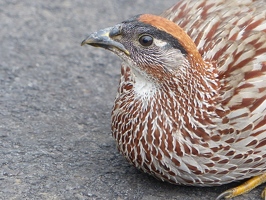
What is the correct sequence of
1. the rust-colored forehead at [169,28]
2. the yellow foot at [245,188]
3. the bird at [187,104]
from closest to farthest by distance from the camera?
1. the rust-colored forehead at [169,28]
2. the bird at [187,104]
3. the yellow foot at [245,188]

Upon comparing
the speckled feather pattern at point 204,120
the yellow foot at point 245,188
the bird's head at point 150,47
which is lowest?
the yellow foot at point 245,188

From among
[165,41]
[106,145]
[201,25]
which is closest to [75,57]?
[106,145]

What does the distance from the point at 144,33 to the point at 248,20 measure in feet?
2.69

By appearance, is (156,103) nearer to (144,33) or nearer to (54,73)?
(144,33)

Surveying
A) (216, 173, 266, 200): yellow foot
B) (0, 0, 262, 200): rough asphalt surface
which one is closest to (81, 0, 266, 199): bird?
(216, 173, 266, 200): yellow foot

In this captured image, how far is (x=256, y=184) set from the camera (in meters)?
4.39

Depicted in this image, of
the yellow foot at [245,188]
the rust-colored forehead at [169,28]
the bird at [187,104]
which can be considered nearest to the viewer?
the rust-colored forehead at [169,28]

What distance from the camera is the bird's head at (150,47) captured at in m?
3.93

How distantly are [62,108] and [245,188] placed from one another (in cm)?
165

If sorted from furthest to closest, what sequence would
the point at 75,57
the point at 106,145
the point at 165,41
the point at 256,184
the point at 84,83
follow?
the point at 75,57 < the point at 84,83 < the point at 106,145 < the point at 256,184 < the point at 165,41

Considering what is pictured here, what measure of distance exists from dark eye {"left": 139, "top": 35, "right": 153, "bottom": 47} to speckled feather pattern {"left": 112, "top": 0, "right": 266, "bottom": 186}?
0.22 metres

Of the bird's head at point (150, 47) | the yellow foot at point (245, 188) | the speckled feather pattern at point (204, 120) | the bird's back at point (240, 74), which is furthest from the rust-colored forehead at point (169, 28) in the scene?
the yellow foot at point (245, 188)

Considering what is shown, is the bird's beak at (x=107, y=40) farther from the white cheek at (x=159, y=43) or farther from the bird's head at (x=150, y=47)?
the white cheek at (x=159, y=43)

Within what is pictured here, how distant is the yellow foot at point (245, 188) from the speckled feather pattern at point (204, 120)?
0.13 m
